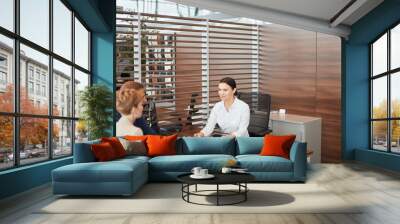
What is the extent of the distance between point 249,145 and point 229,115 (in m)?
1.84

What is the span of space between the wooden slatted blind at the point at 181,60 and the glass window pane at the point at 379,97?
2.99 metres

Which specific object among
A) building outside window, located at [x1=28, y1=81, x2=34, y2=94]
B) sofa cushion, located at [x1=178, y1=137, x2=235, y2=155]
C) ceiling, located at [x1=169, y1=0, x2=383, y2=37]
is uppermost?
ceiling, located at [x1=169, y1=0, x2=383, y2=37]

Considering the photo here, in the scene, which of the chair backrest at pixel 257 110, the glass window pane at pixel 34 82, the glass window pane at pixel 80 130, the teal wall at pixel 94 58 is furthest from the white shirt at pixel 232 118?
the glass window pane at pixel 34 82

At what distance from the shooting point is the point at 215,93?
1148 cm

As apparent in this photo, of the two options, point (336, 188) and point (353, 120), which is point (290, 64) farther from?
point (336, 188)

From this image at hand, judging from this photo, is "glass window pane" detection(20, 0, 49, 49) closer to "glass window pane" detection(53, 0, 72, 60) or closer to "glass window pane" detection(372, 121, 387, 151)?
"glass window pane" detection(53, 0, 72, 60)

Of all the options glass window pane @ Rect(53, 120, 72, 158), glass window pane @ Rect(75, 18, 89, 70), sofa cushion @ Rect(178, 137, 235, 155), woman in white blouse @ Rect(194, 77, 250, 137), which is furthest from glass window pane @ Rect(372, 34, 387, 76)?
glass window pane @ Rect(53, 120, 72, 158)

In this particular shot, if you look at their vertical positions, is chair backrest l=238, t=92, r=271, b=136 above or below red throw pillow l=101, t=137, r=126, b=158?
above

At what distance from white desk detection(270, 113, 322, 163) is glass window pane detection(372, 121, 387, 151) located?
1255 millimetres

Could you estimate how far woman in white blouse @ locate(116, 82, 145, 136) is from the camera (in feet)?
29.3

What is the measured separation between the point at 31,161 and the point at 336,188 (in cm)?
424

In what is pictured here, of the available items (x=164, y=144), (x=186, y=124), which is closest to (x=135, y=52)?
(x=186, y=124)

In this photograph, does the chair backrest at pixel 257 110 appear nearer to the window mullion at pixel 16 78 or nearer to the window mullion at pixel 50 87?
the window mullion at pixel 50 87

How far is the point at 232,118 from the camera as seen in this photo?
360 inches
